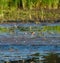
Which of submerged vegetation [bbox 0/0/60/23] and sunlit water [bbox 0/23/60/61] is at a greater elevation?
submerged vegetation [bbox 0/0/60/23]

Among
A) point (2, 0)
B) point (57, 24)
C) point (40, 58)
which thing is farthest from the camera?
point (2, 0)

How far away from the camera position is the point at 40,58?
380 inches

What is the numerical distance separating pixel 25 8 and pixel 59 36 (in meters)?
7.47

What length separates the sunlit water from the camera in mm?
10484

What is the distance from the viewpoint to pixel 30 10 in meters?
20.0

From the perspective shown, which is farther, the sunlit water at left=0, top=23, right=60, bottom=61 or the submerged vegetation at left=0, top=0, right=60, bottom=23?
the submerged vegetation at left=0, top=0, right=60, bottom=23

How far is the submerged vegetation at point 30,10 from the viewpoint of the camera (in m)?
18.2

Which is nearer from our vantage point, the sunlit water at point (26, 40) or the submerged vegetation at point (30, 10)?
the sunlit water at point (26, 40)

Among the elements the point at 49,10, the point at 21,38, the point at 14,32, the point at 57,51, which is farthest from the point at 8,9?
the point at 57,51

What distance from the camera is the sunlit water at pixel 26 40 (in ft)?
34.4

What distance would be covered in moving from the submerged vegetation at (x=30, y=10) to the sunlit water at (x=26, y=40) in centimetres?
175

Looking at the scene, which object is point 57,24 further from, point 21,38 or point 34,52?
point 34,52

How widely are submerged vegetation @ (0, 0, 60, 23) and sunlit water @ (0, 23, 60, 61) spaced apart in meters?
1.75

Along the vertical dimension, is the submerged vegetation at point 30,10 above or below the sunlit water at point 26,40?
above
